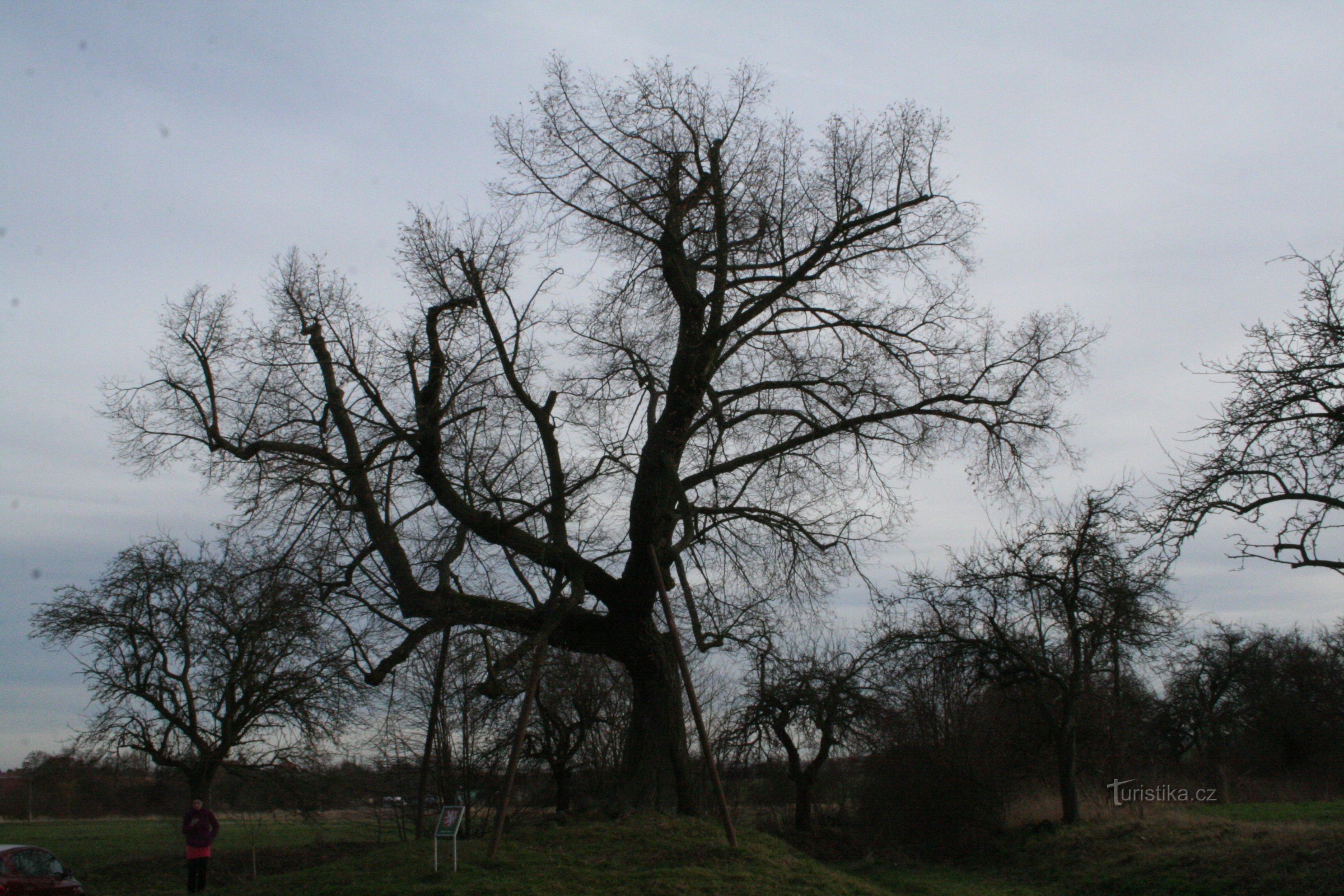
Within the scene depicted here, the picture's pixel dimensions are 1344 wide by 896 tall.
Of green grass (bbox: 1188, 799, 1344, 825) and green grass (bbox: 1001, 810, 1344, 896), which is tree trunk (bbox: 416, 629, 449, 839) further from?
green grass (bbox: 1188, 799, 1344, 825)

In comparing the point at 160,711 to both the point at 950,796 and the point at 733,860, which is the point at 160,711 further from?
the point at 950,796

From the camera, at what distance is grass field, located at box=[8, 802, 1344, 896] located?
1011 centimetres

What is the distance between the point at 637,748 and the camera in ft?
48.3

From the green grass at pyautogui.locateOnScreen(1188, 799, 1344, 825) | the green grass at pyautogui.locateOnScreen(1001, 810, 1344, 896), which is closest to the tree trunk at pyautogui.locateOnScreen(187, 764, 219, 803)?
the green grass at pyautogui.locateOnScreen(1001, 810, 1344, 896)

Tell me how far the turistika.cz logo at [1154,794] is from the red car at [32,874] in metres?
19.0

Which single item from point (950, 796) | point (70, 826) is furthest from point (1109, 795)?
point (70, 826)

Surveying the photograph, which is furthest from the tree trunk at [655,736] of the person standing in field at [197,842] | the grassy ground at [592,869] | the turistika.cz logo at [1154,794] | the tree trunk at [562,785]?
the tree trunk at [562,785]

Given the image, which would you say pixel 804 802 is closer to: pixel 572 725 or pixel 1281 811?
pixel 572 725

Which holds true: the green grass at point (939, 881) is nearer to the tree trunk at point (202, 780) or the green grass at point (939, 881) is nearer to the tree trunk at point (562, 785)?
the tree trunk at point (562, 785)

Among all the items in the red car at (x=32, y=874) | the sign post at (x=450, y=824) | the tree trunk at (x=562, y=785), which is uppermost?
the sign post at (x=450, y=824)

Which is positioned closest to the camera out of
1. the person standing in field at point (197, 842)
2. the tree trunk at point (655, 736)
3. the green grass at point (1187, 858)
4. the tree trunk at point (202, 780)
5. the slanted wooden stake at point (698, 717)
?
the green grass at point (1187, 858)

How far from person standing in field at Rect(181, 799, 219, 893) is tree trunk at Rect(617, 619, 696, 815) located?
644cm

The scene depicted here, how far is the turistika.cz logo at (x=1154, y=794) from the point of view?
1834 centimetres

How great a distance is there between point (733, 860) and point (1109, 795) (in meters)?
11.2
